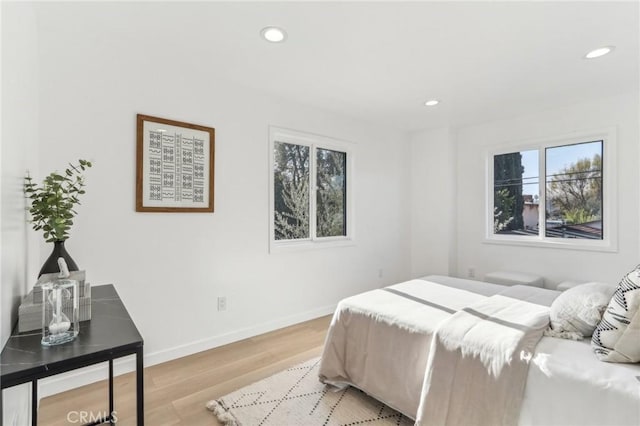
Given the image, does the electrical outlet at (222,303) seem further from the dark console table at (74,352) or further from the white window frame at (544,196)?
the white window frame at (544,196)

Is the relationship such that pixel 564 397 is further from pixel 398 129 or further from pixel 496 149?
pixel 398 129

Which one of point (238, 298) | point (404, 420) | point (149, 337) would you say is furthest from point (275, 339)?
point (404, 420)

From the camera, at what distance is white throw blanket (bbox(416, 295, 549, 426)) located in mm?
1330

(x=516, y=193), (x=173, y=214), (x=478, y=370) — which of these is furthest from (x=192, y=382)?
(x=516, y=193)

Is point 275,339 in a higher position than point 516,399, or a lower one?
lower

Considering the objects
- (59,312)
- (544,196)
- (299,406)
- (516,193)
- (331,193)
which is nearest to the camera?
(59,312)

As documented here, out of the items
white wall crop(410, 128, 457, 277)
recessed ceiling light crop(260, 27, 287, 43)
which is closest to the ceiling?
recessed ceiling light crop(260, 27, 287, 43)

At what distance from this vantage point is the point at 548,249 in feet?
12.0

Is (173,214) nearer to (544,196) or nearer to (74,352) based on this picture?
(74,352)

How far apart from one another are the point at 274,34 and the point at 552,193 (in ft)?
12.0

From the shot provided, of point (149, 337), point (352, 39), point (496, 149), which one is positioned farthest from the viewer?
point (496, 149)

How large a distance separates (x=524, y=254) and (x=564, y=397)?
3.07 meters

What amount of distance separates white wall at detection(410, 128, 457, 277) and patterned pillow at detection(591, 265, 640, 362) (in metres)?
2.96

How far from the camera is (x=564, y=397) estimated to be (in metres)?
1.21
